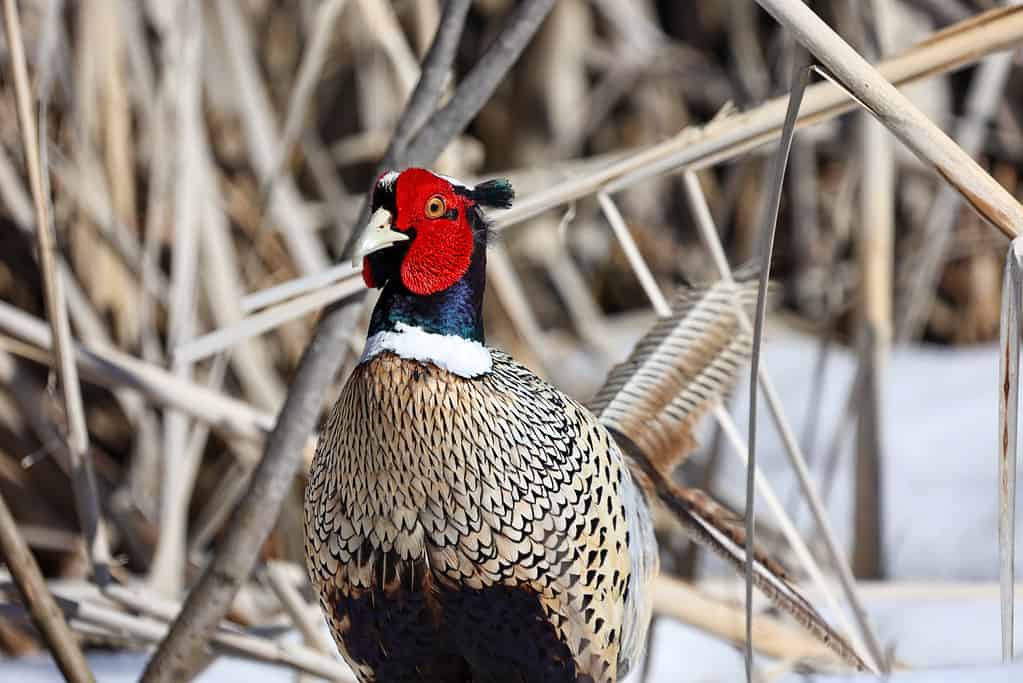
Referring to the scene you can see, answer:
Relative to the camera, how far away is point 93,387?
2.74 metres

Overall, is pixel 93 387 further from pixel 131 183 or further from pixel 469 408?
pixel 469 408

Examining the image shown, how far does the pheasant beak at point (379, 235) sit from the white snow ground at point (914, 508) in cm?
55

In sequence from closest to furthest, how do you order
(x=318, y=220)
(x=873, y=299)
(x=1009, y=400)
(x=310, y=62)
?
(x=1009, y=400) < (x=310, y=62) < (x=873, y=299) < (x=318, y=220)

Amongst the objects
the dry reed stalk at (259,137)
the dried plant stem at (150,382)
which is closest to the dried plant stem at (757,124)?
the dried plant stem at (150,382)

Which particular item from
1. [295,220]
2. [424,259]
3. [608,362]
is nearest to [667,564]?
[608,362]

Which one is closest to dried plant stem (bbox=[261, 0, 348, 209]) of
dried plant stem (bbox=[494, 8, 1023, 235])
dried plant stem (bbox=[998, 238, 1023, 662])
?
dried plant stem (bbox=[494, 8, 1023, 235])

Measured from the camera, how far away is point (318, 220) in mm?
2895

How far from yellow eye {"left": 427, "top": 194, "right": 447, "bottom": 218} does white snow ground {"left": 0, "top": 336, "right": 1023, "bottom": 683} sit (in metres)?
0.54

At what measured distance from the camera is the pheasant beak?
1070 mm

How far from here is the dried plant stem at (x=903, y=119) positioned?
3.32 feet

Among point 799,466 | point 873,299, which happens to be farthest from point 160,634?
point 873,299

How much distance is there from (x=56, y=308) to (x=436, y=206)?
0.51 metres

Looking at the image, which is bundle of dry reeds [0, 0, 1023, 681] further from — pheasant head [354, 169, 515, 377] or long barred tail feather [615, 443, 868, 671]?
pheasant head [354, 169, 515, 377]

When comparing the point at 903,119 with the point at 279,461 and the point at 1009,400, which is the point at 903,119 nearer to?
the point at 1009,400
